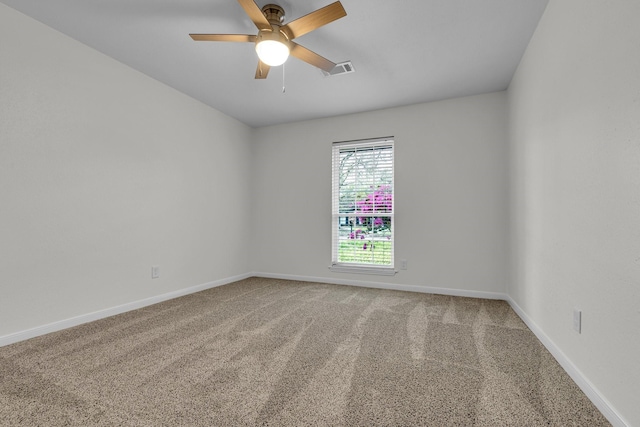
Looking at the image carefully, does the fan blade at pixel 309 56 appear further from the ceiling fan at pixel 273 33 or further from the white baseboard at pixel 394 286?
the white baseboard at pixel 394 286

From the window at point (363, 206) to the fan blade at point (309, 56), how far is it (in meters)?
1.86

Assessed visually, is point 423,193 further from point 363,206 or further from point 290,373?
point 290,373

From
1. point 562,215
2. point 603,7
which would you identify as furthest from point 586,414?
point 603,7

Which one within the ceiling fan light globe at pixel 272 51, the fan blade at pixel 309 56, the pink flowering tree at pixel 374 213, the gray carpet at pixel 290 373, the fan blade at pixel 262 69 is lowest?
the gray carpet at pixel 290 373

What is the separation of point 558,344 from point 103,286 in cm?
365

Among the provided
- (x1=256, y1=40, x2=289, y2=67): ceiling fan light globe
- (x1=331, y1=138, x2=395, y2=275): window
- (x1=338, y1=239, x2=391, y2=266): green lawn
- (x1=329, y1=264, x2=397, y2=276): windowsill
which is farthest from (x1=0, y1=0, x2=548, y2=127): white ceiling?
(x1=329, y1=264, x2=397, y2=276): windowsill

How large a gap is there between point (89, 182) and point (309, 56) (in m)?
2.22

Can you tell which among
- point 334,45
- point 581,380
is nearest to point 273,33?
point 334,45

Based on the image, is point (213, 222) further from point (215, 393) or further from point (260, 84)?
point (215, 393)

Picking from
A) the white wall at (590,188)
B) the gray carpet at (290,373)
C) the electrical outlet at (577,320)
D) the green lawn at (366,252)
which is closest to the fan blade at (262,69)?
the white wall at (590,188)

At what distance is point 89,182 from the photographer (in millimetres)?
2625

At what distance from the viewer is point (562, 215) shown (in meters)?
1.87

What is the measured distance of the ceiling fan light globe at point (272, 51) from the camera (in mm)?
2025

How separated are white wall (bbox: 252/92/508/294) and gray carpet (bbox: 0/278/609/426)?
93 centimetres
